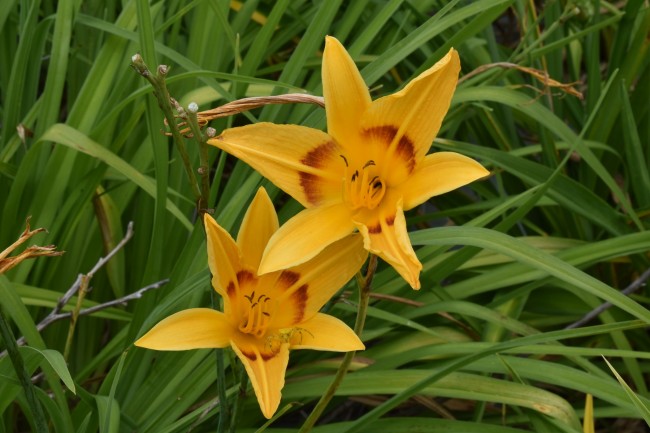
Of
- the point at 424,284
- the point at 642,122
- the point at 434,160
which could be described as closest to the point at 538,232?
the point at 642,122

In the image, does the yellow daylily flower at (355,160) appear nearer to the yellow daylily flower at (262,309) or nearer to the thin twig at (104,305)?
the yellow daylily flower at (262,309)

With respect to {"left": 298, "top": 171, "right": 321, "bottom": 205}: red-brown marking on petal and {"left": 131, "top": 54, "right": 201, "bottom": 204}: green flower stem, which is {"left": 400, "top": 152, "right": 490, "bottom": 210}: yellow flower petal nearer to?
{"left": 298, "top": 171, "right": 321, "bottom": 205}: red-brown marking on petal

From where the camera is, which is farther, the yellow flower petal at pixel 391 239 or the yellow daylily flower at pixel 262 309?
the yellow daylily flower at pixel 262 309

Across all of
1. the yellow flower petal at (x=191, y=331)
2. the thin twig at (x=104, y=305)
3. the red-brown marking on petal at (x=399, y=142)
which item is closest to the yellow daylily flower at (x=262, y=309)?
the yellow flower petal at (x=191, y=331)

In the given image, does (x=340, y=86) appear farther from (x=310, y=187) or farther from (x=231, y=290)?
(x=231, y=290)

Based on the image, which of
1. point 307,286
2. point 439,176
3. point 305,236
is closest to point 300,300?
point 307,286

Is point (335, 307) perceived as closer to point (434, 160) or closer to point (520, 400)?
point (520, 400)
